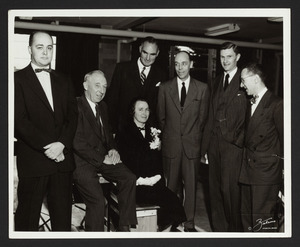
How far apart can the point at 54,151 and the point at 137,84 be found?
0.65 m

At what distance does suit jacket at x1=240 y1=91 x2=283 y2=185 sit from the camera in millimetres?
2346

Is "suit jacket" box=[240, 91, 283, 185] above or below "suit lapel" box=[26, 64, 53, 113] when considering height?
below

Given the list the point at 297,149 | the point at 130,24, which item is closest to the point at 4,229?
the point at 130,24

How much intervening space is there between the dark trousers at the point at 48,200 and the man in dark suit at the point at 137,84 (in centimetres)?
46

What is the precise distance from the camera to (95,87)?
2322 millimetres

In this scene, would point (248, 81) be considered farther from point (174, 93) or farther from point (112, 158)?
point (112, 158)

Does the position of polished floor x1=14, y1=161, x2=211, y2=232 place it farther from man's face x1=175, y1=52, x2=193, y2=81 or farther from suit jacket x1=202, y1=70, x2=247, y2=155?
man's face x1=175, y1=52, x2=193, y2=81

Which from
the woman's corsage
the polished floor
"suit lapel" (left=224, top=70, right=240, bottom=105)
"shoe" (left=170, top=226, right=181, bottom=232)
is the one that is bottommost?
"shoe" (left=170, top=226, right=181, bottom=232)

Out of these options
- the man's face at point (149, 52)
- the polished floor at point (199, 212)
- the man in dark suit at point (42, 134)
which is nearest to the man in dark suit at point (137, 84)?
the man's face at point (149, 52)

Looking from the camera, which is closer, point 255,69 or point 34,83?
point 34,83

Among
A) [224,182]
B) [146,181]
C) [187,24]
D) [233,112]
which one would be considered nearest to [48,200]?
[146,181]

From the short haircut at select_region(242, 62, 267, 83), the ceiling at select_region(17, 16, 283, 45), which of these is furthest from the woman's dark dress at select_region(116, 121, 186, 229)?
the short haircut at select_region(242, 62, 267, 83)

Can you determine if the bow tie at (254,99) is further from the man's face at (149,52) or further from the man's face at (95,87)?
the man's face at (95,87)

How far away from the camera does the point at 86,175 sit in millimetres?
2324
